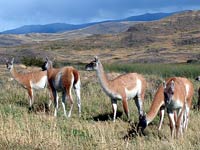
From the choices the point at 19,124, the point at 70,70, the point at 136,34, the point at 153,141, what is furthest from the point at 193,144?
the point at 136,34

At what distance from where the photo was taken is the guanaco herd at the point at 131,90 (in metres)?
9.78

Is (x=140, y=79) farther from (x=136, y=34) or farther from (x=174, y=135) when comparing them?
(x=136, y=34)

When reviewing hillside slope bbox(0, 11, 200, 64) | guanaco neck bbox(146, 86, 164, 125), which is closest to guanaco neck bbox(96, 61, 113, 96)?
guanaco neck bbox(146, 86, 164, 125)

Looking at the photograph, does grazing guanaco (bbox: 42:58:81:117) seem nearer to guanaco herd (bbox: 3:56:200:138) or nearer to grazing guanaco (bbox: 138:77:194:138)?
guanaco herd (bbox: 3:56:200:138)

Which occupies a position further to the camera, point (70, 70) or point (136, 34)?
point (136, 34)

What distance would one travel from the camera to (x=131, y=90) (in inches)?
510

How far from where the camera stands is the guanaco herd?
32.1 ft

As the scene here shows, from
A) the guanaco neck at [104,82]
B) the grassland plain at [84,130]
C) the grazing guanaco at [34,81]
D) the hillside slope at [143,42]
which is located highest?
the guanaco neck at [104,82]

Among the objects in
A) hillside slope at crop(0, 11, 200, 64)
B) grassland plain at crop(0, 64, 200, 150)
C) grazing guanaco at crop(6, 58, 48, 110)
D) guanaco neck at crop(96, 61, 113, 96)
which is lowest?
hillside slope at crop(0, 11, 200, 64)

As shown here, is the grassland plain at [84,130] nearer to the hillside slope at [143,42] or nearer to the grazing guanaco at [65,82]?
the grazing guanaco at [65,82]

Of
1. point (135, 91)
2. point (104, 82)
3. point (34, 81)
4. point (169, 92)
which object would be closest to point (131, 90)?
point (135, 91)

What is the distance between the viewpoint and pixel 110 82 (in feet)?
42.1

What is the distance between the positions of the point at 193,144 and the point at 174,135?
0.82 meters

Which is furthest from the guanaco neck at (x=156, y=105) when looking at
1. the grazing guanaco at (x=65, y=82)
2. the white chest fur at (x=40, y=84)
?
the white chest fur at (x=40, y=84)
